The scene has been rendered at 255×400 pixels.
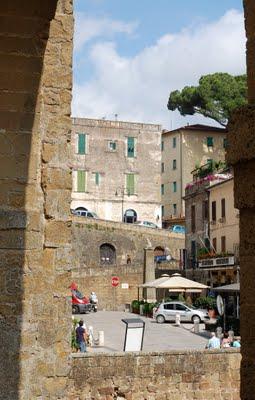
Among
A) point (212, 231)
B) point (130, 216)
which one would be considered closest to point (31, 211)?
point (212, 231)

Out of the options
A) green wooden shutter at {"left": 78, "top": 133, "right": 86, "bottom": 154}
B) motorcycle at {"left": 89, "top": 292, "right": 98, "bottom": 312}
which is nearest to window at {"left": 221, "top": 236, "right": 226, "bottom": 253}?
motorcycle at {"left": 89, "top": 292, "right": 98, "bottom": 312}

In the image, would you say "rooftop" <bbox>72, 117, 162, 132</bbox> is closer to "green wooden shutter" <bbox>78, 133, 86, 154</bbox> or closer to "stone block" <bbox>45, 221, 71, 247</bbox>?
"green wooden shutter" <bbox>78, 133, 86, 154</bbox>

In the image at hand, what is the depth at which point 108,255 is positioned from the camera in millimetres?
42625

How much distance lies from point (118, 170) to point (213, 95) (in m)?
9.72

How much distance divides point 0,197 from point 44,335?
127 cm

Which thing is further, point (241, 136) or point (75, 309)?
point (75, 309)

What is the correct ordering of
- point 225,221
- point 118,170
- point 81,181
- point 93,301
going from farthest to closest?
point 118,170
point 81,181
point 225,221
point 93,301

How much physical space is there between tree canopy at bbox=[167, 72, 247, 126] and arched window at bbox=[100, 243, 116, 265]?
14362 millimetres

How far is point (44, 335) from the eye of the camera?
585 cm

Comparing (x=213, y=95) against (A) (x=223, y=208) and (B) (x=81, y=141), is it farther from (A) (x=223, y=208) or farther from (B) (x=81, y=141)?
(A) (x=223, y=208)

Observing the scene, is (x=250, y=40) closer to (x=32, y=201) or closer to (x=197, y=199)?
(x=32, y=201)

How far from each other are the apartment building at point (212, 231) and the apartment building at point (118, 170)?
11.0m

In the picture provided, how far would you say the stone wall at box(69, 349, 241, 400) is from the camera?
31.6 feet

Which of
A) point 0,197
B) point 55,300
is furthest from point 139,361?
point 0,197
